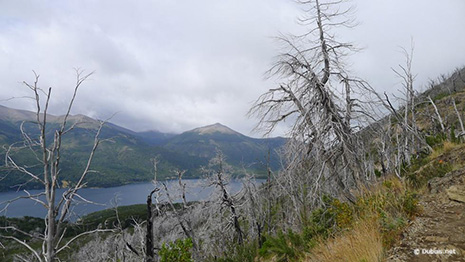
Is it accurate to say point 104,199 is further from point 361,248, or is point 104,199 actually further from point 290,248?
point 361,248

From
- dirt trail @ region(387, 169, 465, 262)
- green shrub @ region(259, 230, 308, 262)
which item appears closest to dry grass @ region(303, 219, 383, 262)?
dirt trail @ region(387, 169, 465, 262)

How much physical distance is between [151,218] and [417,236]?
872 cm

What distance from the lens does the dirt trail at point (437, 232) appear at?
3.27 metres

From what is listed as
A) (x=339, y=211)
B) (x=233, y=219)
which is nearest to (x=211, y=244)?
(x=233, y=219)

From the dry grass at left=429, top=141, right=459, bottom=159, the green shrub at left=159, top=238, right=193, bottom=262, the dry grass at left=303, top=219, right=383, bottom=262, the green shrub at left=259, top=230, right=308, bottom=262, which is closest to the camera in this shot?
the dry grass at left=303, top=219, right=383, bottom=262

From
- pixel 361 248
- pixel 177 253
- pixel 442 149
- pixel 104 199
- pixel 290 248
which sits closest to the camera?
pixel 361 248

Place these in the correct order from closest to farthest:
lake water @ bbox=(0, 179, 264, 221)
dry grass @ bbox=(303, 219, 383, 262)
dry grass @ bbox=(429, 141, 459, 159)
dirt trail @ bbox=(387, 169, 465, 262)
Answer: dirt trail @ bbox=(387, 169, 465, 262)
dry grass @ bbox=(303, 219, 383, 262)
dry grass @ bbox=(429, 141, 459, 159)
lake water @ bbox=(0, 179, 264, 221)

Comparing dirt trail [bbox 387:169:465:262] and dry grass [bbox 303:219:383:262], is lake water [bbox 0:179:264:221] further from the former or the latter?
dirt trail [bbox 387:169:465:262]

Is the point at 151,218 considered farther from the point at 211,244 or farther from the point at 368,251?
the point at 211,244

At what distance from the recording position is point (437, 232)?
3.79m

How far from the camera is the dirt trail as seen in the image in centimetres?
327

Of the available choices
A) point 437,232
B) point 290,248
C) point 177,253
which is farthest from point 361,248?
point 177,253

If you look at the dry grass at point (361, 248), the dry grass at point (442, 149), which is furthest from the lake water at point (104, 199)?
the dry grass at point (442, 149)

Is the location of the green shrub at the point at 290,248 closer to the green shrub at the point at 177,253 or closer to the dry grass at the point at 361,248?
the dry grass at the point at 361,248
